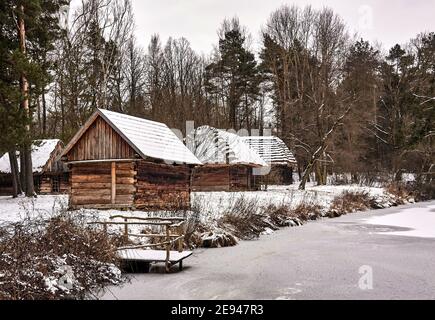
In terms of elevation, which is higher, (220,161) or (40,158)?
(40,158)

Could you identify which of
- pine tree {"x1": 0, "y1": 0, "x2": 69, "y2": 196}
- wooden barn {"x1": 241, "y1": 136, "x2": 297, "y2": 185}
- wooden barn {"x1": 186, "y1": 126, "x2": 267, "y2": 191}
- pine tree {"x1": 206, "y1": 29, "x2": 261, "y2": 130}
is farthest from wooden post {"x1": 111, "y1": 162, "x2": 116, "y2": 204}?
pine tree {"x1": 206, "y1": 29, "x2": 261, "y2": 130}

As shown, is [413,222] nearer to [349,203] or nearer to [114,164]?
[349,203]

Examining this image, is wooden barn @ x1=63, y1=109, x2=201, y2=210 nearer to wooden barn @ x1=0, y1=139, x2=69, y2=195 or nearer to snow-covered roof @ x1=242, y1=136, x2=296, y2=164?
wooden barn @ x1=0, y1=139, x2=69, y2=195

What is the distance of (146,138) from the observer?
23375 millimetres

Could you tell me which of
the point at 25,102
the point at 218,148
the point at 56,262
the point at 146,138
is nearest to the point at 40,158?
the point at 25,102

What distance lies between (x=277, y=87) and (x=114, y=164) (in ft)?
104

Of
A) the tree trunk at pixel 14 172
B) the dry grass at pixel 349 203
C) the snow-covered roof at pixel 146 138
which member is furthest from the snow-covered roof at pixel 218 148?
the tree trunk at pixel 14 172

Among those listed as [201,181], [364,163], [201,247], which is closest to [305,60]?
[364,163]

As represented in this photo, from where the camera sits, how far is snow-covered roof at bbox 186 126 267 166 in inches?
1444

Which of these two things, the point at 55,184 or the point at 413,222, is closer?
the point at 413,222

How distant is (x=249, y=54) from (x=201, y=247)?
39.9 m

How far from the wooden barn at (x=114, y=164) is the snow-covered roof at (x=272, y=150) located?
76.1ft

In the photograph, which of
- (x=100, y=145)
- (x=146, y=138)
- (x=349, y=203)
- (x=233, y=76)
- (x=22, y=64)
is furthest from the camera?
(x=233, y=76)

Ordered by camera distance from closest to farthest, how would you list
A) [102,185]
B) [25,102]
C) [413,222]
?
[102,185] → [413,222] → [25,102]
